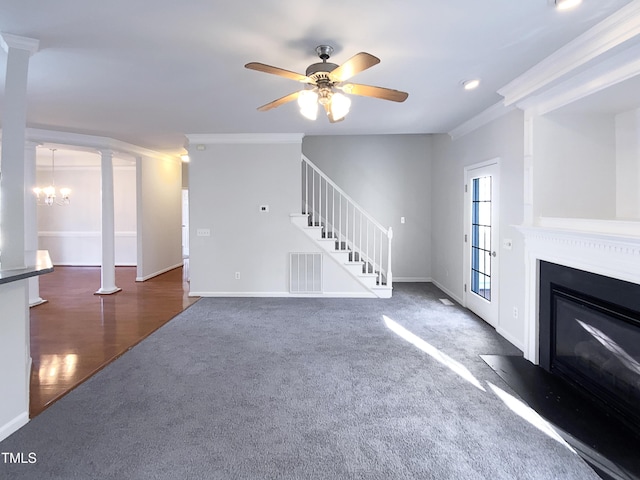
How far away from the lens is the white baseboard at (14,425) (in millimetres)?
2063

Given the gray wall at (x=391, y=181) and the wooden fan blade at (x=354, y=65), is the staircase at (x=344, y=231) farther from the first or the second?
the wooden fan blade at (x=354, y=65)

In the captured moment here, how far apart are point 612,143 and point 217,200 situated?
5043 mm

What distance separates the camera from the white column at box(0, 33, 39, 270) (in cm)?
222

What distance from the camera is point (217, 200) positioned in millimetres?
5547

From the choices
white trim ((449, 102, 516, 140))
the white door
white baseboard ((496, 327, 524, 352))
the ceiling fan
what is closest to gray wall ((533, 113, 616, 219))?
white trim ((449, 102, 516, 140))

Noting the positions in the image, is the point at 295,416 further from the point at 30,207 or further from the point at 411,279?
the point at 30,207

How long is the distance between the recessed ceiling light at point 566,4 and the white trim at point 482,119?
153 cm

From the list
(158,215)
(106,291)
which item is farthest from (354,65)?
(158,215)

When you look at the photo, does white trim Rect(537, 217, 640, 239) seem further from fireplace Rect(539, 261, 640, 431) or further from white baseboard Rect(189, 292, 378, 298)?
white baseboard Rect(189, 292, 378, 298)

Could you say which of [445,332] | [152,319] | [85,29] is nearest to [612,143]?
[445,332]

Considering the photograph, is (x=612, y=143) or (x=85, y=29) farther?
(x=612, y=143)

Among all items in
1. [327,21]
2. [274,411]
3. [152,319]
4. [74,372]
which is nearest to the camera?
[327,21]

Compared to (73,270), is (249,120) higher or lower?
higher

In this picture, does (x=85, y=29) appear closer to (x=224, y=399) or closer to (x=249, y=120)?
(x=249, y=120)
